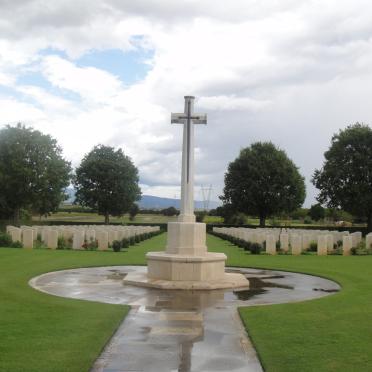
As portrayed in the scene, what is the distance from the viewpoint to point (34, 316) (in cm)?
785

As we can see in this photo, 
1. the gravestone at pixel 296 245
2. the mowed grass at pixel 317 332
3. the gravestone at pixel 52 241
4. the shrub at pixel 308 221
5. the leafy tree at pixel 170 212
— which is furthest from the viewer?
the leafy tree at pixel 170 212

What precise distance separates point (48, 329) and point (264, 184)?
46.7m

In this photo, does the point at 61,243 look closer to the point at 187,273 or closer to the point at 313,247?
the point at 313,247

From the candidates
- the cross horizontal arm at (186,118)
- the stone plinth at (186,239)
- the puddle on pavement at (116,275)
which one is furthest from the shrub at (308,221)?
the stone plinth at (186,239)

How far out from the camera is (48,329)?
23.0 feet

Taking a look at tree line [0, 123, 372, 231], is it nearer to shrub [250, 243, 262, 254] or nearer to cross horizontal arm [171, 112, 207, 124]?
shrub [250, 243, 262, 254]

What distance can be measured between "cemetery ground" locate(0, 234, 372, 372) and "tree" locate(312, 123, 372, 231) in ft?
110

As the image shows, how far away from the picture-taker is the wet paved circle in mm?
5707

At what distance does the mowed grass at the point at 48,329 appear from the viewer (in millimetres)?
5586

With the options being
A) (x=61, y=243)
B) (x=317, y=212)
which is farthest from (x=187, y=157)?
(x=317, y=212)

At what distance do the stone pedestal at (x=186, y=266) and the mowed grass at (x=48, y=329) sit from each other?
2792mm

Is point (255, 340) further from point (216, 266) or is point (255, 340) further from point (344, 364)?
point (216, 266)

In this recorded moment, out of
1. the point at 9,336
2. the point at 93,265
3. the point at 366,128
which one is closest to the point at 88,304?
the point at 9,336

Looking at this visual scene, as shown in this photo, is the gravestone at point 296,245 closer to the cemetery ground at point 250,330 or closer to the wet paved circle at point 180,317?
the wet paved circle at point 180,317
